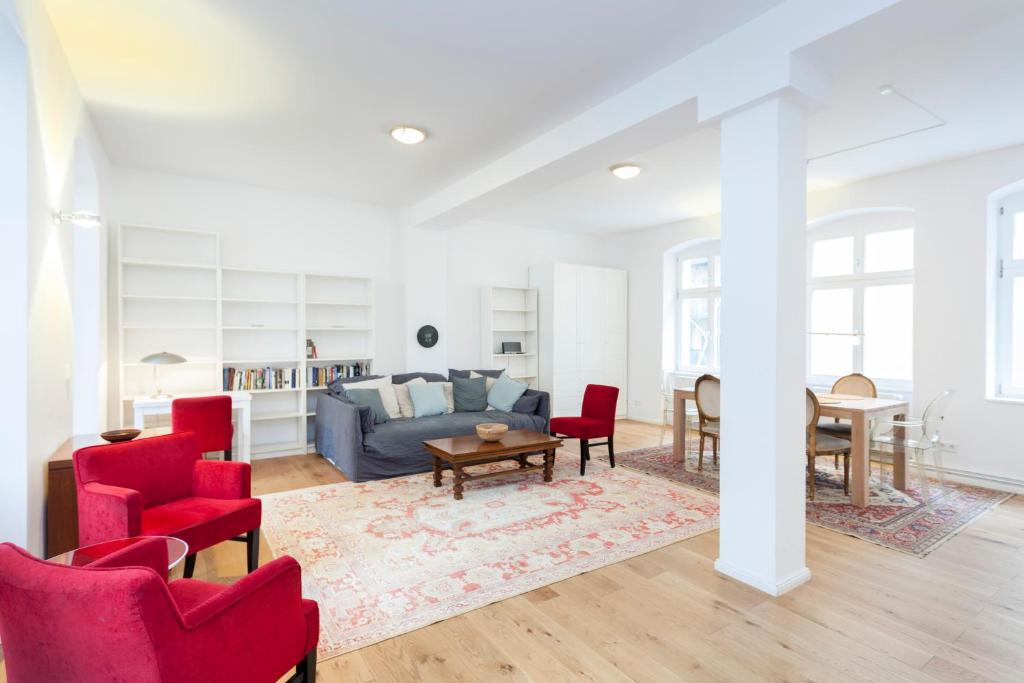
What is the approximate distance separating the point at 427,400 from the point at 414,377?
572 millimetres

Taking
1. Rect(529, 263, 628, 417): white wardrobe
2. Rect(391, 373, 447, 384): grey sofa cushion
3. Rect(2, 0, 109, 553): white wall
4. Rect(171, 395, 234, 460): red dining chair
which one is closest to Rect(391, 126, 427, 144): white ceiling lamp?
Rect(2, 0, 109, 553): white wall

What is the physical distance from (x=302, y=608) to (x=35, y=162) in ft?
7.84

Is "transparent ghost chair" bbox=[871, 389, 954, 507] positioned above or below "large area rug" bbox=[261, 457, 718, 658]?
above

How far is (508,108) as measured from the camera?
12.2 feet

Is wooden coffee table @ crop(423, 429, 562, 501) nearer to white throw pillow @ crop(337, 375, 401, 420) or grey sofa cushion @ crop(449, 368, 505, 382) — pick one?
white throw pillow @ crop(337, 375, 401, 420)

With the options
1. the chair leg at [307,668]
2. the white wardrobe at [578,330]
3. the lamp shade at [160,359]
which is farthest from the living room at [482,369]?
the white wardrobe at [578,330]

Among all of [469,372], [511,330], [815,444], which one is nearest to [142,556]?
[815,444]

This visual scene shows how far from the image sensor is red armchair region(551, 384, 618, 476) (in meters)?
5.07

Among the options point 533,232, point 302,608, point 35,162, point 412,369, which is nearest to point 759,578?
point 302,608

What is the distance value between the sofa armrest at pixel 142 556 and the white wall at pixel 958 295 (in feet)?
20.2

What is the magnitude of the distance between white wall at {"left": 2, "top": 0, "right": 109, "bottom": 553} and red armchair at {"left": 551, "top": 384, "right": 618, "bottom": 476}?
387cm

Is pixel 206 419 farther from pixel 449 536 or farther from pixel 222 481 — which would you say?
pixel 449 536

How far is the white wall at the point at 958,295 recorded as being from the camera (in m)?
4.61

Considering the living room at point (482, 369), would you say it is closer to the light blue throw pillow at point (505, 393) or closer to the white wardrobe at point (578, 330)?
the light blue throw pillow at point (505, 393)
